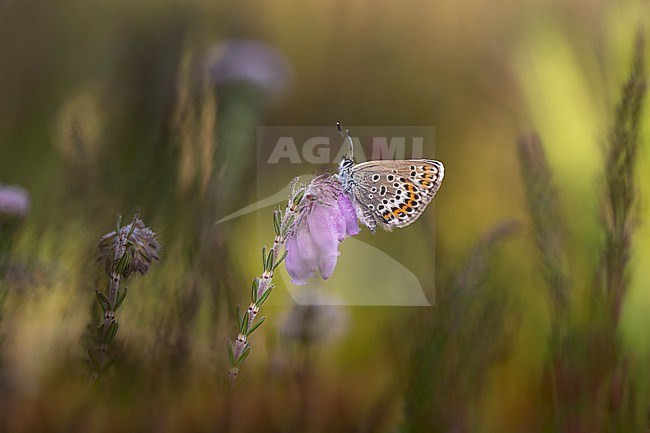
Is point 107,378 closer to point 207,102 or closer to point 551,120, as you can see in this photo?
point 207,102

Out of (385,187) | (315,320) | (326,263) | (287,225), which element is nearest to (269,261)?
(287,225)

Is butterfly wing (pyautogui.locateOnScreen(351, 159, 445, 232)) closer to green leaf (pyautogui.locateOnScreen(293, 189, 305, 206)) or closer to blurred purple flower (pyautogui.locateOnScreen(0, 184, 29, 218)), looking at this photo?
green leaf (pyautogui.locateOnScreen(293, 189, 305, 206))

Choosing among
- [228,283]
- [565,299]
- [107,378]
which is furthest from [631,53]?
[107,378]

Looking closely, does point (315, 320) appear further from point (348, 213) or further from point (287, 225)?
point (287, 225)

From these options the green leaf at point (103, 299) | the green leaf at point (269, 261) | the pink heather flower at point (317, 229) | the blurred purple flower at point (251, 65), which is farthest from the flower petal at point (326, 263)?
the blurred purple flower at point (251, 65)

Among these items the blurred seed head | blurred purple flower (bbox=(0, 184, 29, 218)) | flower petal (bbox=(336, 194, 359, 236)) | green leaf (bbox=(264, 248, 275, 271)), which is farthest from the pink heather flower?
blurred purple flower (bbox=(0, 184, 29, 218))

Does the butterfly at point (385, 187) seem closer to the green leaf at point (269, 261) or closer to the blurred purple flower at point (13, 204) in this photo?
the green leaf at point (269, 261)

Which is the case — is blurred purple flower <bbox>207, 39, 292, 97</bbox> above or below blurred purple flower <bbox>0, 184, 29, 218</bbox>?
above
